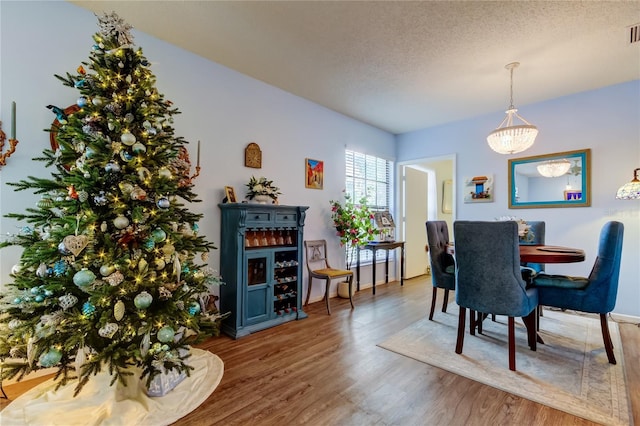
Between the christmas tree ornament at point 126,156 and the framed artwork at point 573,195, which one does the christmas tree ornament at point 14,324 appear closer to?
the christmas tree ornament at point 126,156

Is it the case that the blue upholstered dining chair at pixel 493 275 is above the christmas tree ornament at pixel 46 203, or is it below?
below

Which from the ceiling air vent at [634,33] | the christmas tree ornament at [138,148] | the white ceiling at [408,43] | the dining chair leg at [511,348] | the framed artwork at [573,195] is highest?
the white ceiling at [408,43]

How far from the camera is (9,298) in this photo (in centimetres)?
169

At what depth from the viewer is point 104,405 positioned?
173cm

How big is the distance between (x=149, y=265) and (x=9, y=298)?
77 cm

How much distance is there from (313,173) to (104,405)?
3.14m

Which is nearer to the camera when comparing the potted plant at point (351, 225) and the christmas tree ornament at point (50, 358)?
the christmas tree ornament at point (50, 358)

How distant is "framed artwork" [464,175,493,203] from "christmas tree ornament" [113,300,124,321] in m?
4.74

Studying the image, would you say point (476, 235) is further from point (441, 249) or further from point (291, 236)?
point (291, 236)

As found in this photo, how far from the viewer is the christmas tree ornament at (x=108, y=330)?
61.4 inches

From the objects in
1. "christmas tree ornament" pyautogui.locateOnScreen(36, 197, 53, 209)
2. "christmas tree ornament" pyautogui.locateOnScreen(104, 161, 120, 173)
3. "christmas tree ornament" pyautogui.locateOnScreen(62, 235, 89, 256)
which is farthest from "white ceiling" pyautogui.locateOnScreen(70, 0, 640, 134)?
"christmas tree ornament" pyautogui.locateOnScreen(62, 235, 89, 256)

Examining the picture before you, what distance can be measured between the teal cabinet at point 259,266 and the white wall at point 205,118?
290 millimetres

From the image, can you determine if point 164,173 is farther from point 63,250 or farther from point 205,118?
point 205,118

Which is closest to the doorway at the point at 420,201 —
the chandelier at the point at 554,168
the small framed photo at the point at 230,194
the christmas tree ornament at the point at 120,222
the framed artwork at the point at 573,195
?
the chandelier at the point at 554,168
